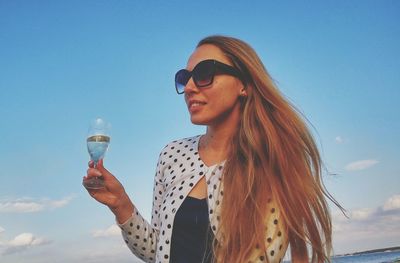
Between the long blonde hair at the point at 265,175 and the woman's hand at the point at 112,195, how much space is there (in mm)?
761

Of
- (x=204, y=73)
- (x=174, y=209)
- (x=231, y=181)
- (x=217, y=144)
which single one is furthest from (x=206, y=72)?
(x=174, y=209)

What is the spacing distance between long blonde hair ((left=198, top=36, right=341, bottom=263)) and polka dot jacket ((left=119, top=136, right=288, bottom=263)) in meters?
0.07

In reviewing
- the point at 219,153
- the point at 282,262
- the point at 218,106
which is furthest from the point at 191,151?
the point at 282,262

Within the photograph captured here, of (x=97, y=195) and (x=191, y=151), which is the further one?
(x=191, y=151)

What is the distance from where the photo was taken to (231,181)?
3.53 metres

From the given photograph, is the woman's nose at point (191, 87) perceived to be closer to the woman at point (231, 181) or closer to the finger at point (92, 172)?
the woman at point (231, 181)

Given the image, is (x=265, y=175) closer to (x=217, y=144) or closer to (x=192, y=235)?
(x=217, y=144)

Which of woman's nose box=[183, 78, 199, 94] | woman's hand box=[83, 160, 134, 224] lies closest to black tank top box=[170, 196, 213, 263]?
woman's hand box=[83, 160, 134, 224]

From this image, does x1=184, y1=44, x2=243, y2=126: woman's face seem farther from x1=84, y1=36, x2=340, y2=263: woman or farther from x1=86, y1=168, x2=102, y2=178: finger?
x1=86, y1=168, x2=102, y2=178: finger

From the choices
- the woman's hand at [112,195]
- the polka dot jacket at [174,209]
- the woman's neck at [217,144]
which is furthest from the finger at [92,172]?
the woman's neck at [217,144]

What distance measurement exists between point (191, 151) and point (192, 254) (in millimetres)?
974

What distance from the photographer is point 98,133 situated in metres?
3.51

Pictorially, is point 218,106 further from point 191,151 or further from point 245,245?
point 245,245

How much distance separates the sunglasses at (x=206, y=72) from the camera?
3637 mm
